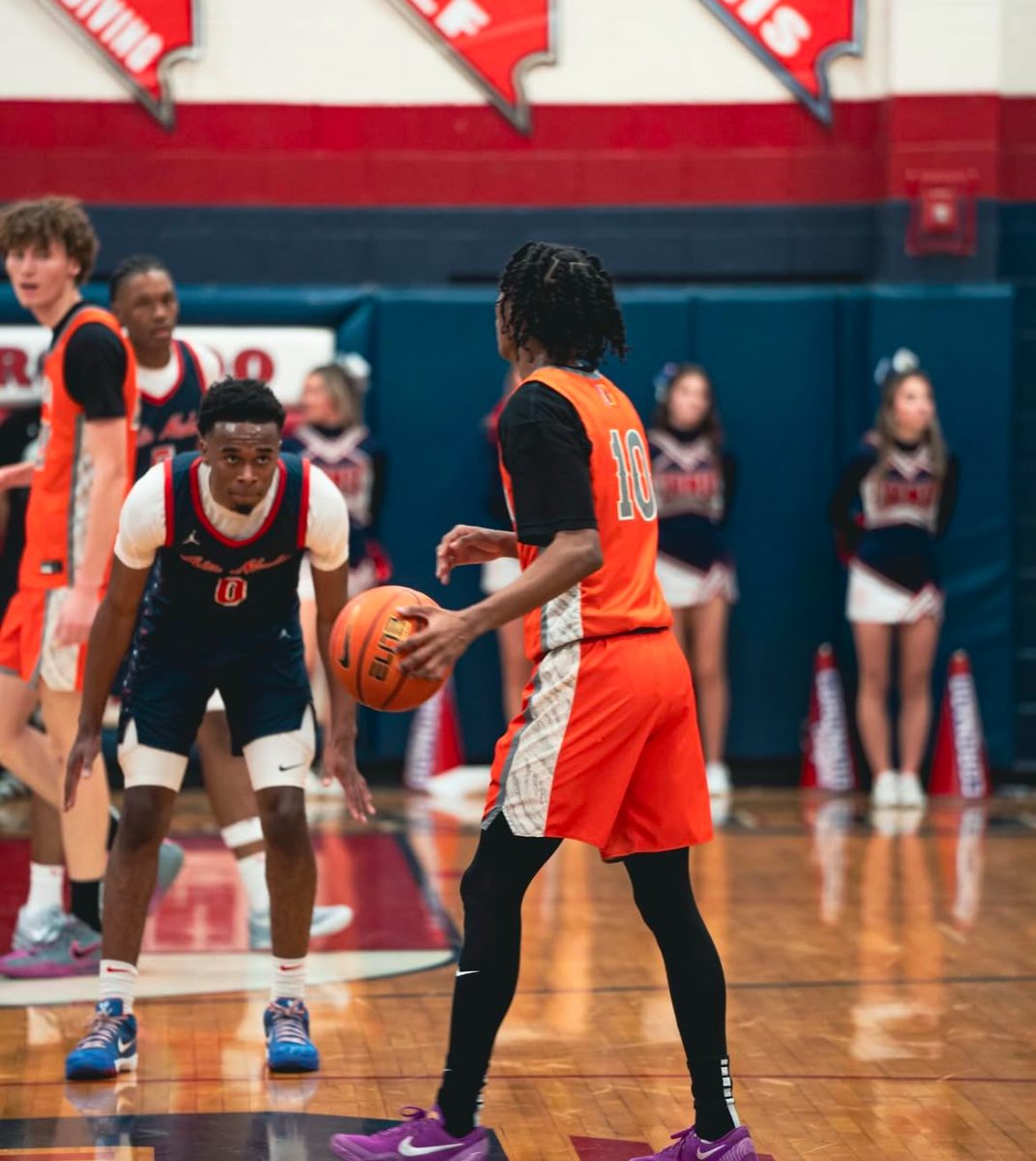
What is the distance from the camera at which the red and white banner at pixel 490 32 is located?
30.6ft

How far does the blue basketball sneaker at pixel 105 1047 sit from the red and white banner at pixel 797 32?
6.42 m

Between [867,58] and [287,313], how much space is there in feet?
9.80

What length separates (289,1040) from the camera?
434cm

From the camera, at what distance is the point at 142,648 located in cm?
453

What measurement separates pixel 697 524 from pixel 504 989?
18.2ft

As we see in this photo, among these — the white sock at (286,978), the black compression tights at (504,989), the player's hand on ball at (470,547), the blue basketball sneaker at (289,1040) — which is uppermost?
the player's hand on ball at (470,547)

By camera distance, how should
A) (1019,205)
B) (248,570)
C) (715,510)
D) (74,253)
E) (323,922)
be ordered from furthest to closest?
(1019,205) → (715,510) → (323,922) → (74,253) → (248,570)

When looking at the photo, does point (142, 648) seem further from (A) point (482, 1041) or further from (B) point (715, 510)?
(B) point (715, 510)

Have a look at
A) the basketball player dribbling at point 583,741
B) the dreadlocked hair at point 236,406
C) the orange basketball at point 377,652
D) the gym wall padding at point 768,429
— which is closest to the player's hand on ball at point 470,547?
the orange basketball at point 377,652

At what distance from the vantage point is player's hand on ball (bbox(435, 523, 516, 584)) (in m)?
3.79

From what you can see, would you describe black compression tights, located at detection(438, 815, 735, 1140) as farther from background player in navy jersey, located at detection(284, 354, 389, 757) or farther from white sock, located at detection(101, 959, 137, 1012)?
background player in navy jersey, located at detection(284, 354, 389, 757)

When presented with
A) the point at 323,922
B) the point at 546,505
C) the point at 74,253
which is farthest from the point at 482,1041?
the point at 74,253

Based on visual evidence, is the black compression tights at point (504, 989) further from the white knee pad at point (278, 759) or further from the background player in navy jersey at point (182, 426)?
the background player in navy jersey at point (182, 426)

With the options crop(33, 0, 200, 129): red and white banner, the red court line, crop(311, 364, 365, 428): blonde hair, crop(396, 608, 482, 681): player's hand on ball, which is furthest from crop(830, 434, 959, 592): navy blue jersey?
crop(396, 608, 482, 681): player's hand on ball
